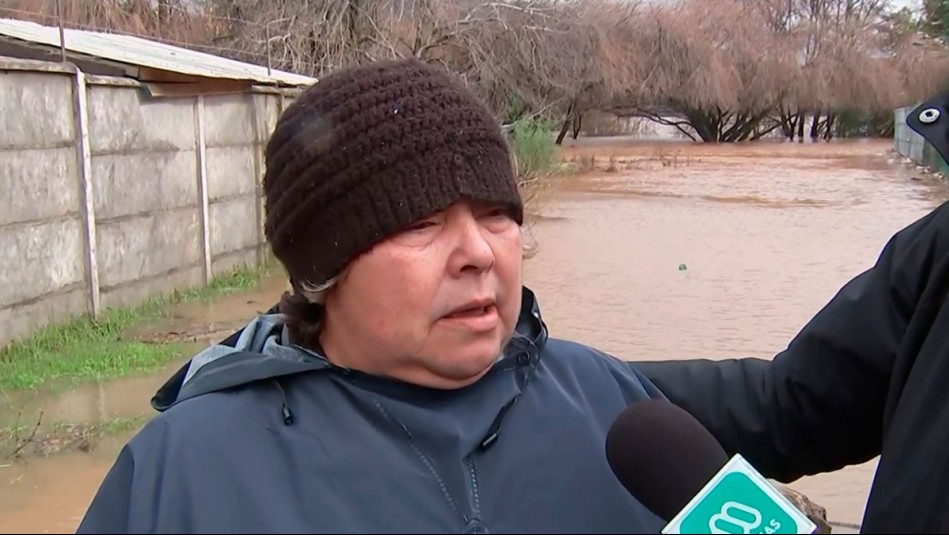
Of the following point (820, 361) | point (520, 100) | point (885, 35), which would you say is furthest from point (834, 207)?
point (820, 361)

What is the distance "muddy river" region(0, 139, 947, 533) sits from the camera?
4.62m

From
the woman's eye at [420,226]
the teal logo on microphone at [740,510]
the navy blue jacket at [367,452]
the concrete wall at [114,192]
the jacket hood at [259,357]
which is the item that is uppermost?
the woman's eye at [420,226]

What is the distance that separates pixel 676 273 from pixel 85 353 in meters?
6.09

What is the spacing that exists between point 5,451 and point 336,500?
13.2 feet

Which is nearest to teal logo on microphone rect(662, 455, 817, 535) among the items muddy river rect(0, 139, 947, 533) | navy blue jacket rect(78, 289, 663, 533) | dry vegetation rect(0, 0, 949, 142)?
navy blue jacket rect(78, 289, 663, 533)

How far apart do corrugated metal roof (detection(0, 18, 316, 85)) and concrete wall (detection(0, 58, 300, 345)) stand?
27 centimetres

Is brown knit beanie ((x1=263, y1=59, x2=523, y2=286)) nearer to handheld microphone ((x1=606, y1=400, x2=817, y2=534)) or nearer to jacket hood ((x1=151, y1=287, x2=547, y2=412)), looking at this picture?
jacket hood ((x1=151, y1=287, x2=547, y2=412))

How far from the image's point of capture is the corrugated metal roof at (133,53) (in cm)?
747

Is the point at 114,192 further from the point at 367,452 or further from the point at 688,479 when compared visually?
the point at 688,479

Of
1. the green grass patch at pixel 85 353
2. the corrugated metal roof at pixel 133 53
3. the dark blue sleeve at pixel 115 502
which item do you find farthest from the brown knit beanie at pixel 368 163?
the corrugated metal roof at pixel 133 53

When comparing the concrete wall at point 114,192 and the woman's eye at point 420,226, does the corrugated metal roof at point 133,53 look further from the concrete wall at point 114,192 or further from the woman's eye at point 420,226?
the woman's eye at point 420,226

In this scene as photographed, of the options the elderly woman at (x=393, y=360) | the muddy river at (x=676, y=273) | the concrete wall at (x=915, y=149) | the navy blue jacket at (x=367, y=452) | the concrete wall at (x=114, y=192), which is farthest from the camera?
the concrete wall at (x=915, y=149)

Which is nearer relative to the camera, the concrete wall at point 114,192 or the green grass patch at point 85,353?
the green grass patch at point 85,353

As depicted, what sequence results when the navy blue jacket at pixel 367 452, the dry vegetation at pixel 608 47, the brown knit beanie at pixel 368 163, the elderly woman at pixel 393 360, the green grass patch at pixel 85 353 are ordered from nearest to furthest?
1. the navy blue jacket at pixel 367 452
2. the elderly woman at pixel 393 360
3. the brown knit beanie at pixel 368 163
4. the green grass patch at pixel 85 353
5. the dry vegetation at pixel 608 47
